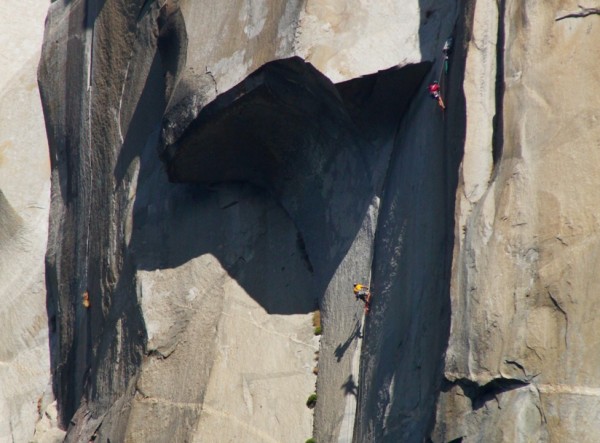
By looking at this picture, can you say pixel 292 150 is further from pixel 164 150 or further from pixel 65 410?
pixel 65 410

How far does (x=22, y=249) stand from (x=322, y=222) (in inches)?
136

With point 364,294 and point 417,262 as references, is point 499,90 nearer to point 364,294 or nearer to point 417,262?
point 417,262

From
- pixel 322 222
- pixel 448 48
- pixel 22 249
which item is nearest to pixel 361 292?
pixel 322 222

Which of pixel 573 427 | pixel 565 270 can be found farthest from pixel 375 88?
pixel 573 427

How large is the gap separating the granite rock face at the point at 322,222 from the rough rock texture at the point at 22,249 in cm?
18

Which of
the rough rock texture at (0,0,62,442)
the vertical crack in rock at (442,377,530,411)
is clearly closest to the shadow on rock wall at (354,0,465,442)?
the vertical crack in rock at (442,377,530,411)

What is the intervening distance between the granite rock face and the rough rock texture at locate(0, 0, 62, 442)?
0.59ft

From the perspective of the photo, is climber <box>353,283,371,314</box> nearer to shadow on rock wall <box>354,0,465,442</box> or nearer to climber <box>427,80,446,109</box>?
shadow on rock wall <box>354,0,465,442</box>

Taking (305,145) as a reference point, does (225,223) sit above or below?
below

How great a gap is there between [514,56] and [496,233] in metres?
0.83

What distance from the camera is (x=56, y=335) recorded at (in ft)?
36.6

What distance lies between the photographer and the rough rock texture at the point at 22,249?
11000mm

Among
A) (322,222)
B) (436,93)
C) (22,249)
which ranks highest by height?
(436,93)

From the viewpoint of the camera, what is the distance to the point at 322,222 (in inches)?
341
